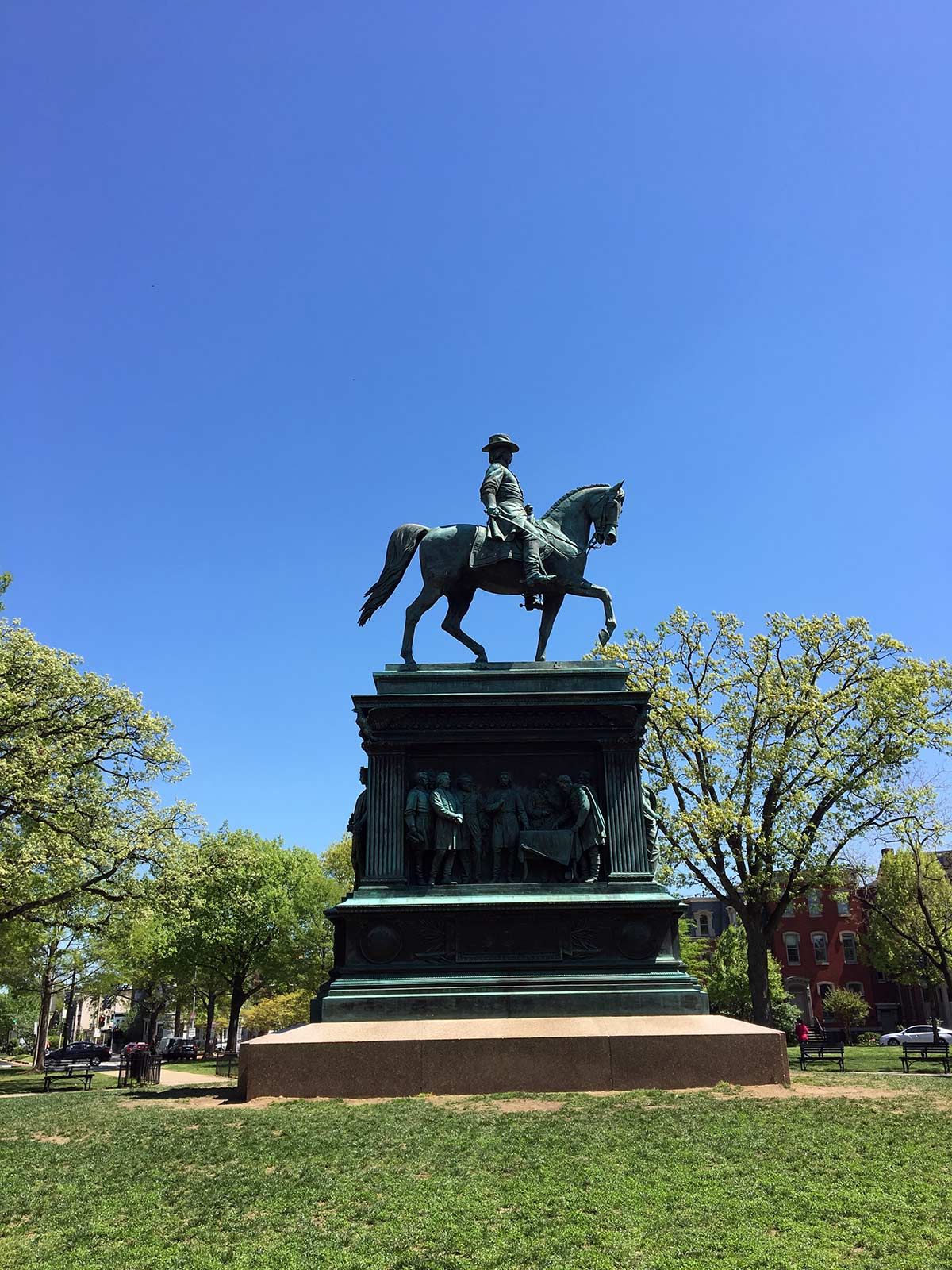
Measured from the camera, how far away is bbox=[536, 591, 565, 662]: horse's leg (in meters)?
17.7

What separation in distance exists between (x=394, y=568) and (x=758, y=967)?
1997cm

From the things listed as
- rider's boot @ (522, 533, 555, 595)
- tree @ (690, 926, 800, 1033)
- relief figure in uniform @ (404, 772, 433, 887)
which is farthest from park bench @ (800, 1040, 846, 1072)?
tree @ (690, 926, 800, 1033)

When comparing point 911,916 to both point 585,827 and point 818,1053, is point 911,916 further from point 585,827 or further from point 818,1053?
point 585,827

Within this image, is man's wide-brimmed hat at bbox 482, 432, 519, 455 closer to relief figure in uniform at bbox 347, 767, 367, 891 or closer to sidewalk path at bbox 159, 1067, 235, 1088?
relief figure in uniform at bbox 347, 767, 367, 891

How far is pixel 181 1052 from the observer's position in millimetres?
50188

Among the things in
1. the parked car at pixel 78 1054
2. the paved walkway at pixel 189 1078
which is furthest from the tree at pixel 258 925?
the paved walkway at pixel 189 1078

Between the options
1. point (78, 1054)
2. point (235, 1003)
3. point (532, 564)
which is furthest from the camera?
point (235, 1003)

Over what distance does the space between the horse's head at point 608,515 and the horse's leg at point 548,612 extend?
1.25 m

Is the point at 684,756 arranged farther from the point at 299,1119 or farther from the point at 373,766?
the point at 299,1119

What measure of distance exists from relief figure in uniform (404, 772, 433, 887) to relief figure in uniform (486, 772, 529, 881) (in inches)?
38.1

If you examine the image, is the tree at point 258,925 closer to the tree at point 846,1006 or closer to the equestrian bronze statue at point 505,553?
the equestrian bronze statue at point 505,553

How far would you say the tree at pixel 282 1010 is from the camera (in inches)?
2356

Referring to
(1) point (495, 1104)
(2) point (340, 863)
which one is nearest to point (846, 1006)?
(2) point (340, 863)

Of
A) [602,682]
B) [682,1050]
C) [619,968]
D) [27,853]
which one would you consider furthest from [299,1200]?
[27,853]
